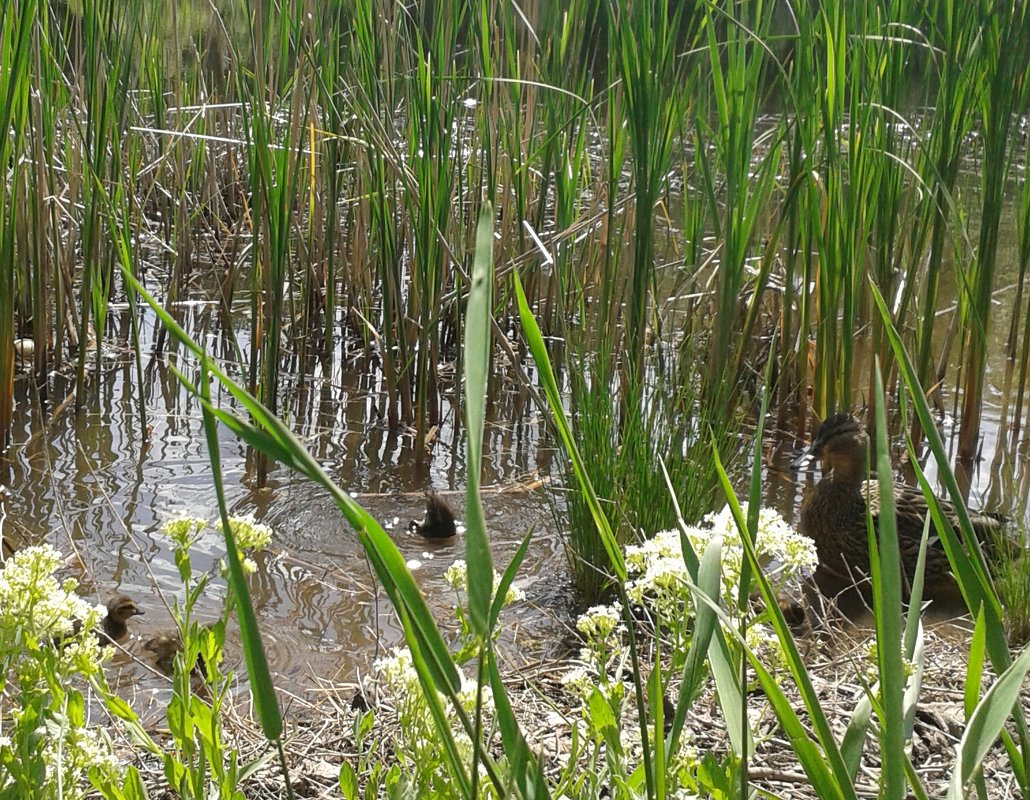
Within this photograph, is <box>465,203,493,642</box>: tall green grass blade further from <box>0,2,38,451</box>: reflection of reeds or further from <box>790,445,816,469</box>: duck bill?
<box>790,445,816,469</box>: duck bill

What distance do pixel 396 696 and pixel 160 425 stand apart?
334 cm

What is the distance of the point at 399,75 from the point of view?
4.29m

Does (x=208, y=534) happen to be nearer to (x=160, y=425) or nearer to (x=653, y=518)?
(x=160, y=425)

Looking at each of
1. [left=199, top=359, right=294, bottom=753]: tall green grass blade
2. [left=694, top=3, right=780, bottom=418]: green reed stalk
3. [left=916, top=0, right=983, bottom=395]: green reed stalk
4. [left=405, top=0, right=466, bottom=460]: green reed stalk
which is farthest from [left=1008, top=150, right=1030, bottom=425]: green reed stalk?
[left=199, top=359, right=294, bottom=753]: tall green grass blade

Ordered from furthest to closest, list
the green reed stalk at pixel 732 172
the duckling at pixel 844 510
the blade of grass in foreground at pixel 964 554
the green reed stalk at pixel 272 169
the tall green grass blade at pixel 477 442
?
1. the duckling at pixel 844 510
2. the green reed stalk at pixel 272 169
3. the green reed stalk at pixel 732 172
4. the blade of grass in foreground at pixel 964 554
5. the tall green grass blade at pixel 477 442

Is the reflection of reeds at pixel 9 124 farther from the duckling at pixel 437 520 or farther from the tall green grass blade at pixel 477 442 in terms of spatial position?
the tall green grass blade at pixel 477 442

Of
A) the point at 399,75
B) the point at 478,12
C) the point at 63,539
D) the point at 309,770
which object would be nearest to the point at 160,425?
the point at 63,539

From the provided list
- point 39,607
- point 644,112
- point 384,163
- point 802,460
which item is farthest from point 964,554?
point 384,163

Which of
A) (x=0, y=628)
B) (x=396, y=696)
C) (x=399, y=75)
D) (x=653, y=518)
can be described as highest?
(x=399, y=75)

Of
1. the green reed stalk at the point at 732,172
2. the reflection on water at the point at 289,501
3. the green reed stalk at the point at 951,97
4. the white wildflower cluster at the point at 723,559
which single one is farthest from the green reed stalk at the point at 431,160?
the white wildflower cluster at the point at 723,559

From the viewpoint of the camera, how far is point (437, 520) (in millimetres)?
3465

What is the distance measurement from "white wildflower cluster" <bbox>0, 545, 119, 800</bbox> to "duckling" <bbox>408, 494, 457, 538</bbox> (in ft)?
7.40

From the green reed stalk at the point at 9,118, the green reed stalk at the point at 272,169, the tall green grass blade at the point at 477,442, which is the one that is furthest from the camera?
the green reed stalk at the point at 272,169

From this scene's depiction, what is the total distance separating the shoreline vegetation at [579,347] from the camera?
38.9 inches
